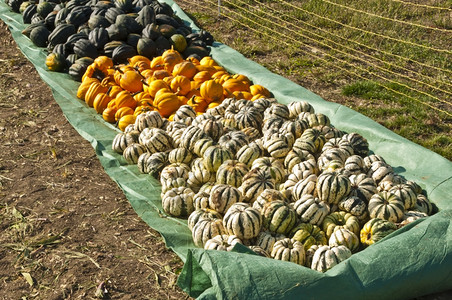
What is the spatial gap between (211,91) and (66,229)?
2.52m

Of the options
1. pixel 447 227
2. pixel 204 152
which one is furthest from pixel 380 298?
pixel 204 152

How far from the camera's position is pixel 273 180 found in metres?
5.16

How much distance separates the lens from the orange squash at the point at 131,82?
7.25 meters

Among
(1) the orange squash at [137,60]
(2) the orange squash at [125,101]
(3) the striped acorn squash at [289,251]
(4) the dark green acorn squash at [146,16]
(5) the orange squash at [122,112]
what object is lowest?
(5) the orange squash at [122,112]

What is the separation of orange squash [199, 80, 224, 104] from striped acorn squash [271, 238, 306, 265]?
2.81 meters

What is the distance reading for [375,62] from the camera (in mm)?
8766

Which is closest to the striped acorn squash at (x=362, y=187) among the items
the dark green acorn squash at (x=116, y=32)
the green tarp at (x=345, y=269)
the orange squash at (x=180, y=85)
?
the green tarp at (x=345, y=269)

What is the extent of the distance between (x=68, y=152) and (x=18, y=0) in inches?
212

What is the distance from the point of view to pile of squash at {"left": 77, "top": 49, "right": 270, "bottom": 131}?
6.83 metres

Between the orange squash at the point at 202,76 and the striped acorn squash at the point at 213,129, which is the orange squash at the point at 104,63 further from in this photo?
the striped acorn squash at the point at 213,129

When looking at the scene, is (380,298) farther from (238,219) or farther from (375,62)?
(375,62)

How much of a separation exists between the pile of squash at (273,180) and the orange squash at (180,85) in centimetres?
62

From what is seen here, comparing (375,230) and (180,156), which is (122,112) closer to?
(180,156)

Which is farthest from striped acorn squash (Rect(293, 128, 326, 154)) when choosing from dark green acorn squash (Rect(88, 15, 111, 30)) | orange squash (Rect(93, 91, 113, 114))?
dark green acorn squash (Rect(88, 15, 111, 30))
